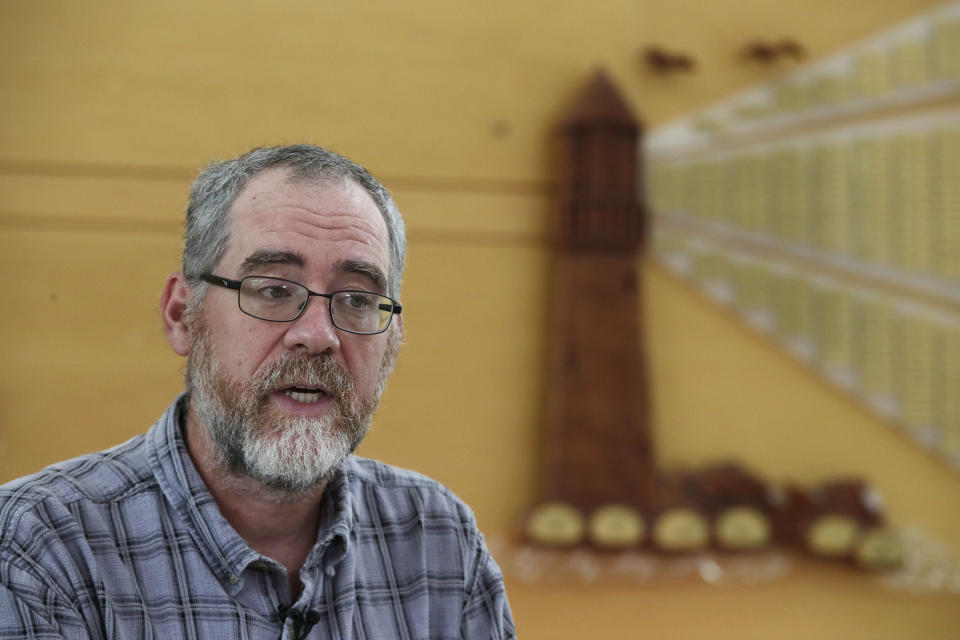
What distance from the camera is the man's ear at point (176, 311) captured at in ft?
3.34

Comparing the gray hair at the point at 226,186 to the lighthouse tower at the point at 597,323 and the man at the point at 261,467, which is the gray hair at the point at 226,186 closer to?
the man at the point at 261,467

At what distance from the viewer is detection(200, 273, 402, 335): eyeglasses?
934 mm

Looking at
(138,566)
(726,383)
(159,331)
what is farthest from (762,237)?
(138,566)

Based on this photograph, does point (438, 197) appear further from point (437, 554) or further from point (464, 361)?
point (437, 554)

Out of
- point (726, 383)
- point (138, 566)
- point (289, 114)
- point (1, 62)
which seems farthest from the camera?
point (726, 383)

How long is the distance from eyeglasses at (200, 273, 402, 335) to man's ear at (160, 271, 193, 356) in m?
0.07

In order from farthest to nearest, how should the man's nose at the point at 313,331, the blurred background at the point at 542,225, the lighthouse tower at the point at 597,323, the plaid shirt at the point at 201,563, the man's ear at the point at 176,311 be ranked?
1. the lighthouse tower at the point at 597,323
2. the blurred background at the point at 542,225
3. the man's ear at the point at 176,311
4. the man's nose at the point at 313,331
5. the plaid shirt at the point at 201,563

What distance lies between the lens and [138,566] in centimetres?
87

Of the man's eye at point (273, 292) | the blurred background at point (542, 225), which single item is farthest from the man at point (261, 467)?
the blurred background at point (542, 225)

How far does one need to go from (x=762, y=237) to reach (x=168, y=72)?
149cm

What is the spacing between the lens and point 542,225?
7.55 ft

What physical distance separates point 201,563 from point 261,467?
0.34 feet

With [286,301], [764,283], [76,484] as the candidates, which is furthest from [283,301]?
[764,283]

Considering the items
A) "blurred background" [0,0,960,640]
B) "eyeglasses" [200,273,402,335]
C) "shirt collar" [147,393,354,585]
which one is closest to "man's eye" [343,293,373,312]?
"eyeglasses" [200,273,402,335]
